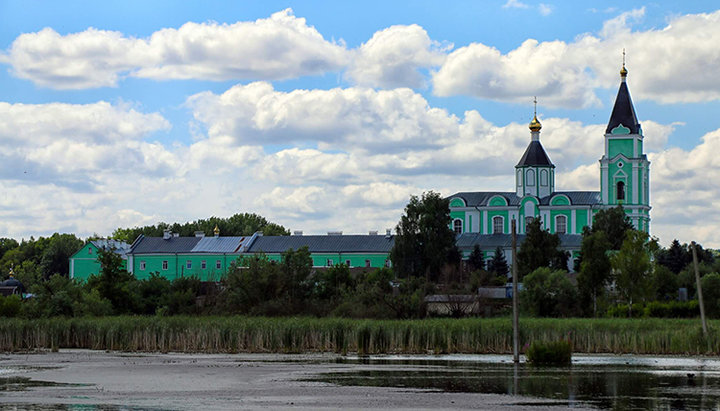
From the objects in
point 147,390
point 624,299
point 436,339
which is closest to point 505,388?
point 147,390

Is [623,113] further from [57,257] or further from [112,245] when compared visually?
[57,257]

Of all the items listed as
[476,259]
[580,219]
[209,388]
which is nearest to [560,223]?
[580,219]

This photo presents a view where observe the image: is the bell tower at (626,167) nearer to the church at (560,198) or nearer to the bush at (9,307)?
the church at (560,198)

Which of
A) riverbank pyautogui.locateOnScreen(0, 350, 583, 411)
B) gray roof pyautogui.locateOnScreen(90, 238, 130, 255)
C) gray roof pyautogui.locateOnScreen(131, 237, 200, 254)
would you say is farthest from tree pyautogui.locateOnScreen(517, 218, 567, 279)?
gray roof pyautogui.locateOnScreen(90, 238, 130, 255)

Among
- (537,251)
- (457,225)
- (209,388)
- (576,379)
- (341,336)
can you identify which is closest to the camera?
(209,388)

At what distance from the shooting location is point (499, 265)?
90688mm

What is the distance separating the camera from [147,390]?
85.6 feet

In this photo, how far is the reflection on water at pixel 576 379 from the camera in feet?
78.6

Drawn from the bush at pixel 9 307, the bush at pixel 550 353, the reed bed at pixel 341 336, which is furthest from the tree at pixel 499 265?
the bush at pixel 550 353

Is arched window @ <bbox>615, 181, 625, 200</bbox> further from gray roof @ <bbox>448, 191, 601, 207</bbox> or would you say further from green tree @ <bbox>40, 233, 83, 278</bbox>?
green tree @ <bbox>40, 233, 83, 278</bbox>

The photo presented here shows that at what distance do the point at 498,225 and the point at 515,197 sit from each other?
9.41ft

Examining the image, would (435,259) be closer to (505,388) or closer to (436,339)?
(436,339)

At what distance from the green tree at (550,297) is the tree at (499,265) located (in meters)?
29.7

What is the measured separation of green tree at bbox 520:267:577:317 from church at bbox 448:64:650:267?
Result: 119ft
